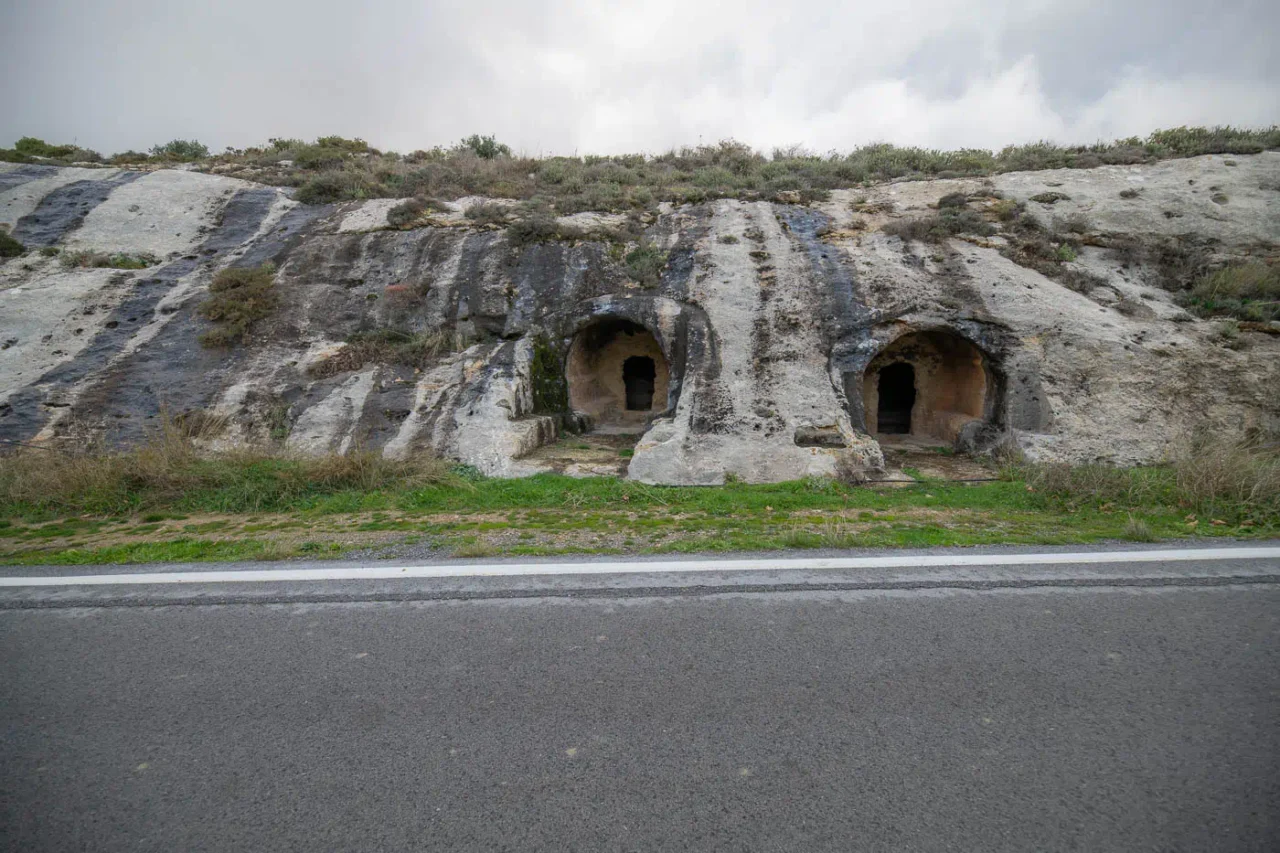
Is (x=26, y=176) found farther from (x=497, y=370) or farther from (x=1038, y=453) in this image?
(x=1038, y=453)

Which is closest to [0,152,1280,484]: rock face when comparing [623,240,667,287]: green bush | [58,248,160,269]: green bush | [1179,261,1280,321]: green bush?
[623,240,667,287]: green bush

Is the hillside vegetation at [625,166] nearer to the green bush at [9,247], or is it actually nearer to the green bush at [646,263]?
the green bush at [646,263]

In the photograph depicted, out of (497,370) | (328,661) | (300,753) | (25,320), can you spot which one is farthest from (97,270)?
(300,753)

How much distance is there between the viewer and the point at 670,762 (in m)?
2.61

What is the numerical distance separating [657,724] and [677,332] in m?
8.81

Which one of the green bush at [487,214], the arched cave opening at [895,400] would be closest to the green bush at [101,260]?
the green bush at [487,214]

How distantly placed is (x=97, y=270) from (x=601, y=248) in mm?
11641

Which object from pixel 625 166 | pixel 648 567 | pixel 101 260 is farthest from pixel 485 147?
pixel 648 567

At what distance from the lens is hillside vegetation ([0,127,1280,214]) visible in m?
15.0

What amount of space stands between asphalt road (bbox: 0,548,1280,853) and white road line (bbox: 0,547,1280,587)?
0.62 meters

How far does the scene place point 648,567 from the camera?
5039 mm

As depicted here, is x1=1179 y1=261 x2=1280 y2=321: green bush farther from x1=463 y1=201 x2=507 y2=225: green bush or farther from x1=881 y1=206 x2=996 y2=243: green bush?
x1=463 y1=201 x2=507 y2=225: green bush

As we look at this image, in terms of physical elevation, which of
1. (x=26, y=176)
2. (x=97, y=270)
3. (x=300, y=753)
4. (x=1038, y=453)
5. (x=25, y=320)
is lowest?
(x=300, y=753)

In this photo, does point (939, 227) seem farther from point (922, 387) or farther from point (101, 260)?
point (101, 260)
